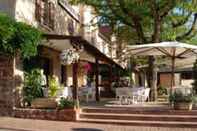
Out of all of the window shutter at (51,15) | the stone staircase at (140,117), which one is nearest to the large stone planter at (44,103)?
the stone staircase at (140,117)

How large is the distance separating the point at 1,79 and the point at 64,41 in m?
3.00

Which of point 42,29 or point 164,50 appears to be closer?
point 164,50

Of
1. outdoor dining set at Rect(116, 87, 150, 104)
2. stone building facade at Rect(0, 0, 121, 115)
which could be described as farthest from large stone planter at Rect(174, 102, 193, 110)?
stone building facade at Rect(0, 0, 121, 115)

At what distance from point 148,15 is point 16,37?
10282 millimetres

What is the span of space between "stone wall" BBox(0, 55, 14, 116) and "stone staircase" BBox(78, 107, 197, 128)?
2687 mm

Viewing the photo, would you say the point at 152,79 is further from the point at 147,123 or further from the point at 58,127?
the point at 58,127

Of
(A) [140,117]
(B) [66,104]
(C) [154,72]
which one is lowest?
(A) [140,117]

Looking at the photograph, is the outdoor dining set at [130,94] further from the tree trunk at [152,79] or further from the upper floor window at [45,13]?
the upper floor window at [45,13]

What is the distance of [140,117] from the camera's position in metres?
16.2

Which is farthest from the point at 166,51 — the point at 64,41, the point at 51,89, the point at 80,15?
the point at 80,15

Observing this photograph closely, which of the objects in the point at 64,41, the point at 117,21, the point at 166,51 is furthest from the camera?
the point at 117,21

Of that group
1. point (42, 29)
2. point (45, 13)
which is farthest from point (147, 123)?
point (45, 13)

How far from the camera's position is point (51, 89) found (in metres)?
17.3

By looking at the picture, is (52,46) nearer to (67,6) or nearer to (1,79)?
(1,79)
